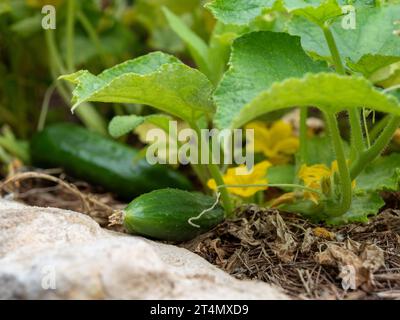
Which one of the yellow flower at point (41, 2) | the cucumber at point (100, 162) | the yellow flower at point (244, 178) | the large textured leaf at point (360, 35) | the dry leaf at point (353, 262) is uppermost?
the yellow flower at point (41, 2)

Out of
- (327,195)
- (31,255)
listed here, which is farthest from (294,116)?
(31,255)

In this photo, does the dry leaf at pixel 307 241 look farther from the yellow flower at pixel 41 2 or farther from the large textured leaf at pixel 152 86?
the yellow flower at pixel 41 2

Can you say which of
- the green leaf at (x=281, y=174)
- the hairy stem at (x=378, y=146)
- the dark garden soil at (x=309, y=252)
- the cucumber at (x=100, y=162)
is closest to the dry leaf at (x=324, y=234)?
the dark garden soil at (x=309, y=252)

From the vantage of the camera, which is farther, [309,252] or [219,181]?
[219,181]

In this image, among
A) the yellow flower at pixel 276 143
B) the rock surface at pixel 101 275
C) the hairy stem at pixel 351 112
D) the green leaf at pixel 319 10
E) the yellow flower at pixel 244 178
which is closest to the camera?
the rock surface at pixel 101 275

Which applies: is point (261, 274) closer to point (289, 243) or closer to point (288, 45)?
point (289, 243)

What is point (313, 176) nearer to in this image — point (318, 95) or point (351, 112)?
point (351, 112)

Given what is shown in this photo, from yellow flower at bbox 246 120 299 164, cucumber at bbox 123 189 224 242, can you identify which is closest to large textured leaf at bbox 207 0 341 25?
cucumber at bbox 123 189 224 242

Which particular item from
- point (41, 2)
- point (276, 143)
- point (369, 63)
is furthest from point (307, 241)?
point (41, 2)
